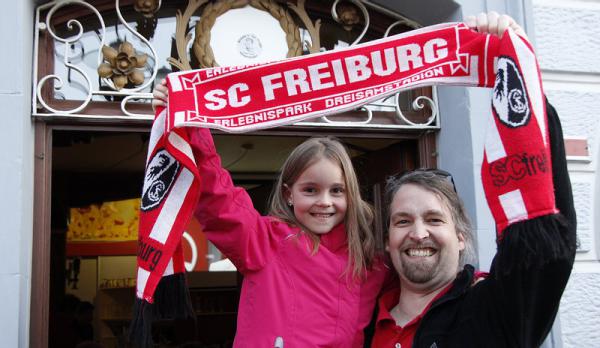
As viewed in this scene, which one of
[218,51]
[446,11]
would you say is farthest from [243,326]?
[446,11]

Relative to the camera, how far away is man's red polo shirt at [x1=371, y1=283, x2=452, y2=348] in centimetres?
207

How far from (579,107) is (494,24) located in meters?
2.18

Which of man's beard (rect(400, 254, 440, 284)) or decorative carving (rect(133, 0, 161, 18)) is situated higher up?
decorative carving (rect(133, 0, 161, 18))

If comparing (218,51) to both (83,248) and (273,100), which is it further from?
(83,248)

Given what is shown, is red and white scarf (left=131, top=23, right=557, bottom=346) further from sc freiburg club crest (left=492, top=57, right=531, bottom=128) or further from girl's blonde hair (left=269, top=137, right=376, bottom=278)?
sc freiburg club crest (left=492, top=57, right=531, bottom=128)

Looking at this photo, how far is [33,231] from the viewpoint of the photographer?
3467 millimetres

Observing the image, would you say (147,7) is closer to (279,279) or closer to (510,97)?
(279,279)

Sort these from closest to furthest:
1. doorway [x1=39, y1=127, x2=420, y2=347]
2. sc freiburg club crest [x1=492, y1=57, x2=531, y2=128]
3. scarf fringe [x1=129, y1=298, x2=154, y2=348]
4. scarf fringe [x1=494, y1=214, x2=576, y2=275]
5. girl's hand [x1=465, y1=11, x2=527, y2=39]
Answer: scarf fringe [x1=494, y1=214, x2=576, y2=275] < sc freiburg club crest [x1=492, y1=57, x2=531, y2=128] < girl's hand [x1=465, y1=11, x2=527, y2=39] < scarf fringe [x1=129, y1=298, x2=154, y2=348] < doorway [x1=39, y1=127, x2=420, y2=347]

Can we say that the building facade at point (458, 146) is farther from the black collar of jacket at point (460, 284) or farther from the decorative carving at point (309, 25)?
the black collar of jacket at point (460, 284)

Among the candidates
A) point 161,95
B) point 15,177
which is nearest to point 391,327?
point 161,95

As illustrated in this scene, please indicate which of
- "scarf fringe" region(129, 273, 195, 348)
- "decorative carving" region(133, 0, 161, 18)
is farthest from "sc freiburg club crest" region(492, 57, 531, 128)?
"decorative carving" region(133, 0, 161, 18)

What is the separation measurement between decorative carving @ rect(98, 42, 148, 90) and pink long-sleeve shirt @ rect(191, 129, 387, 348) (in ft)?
4.94

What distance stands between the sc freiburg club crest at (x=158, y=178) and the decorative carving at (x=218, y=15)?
151 cm

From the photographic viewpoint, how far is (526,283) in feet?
5.62
